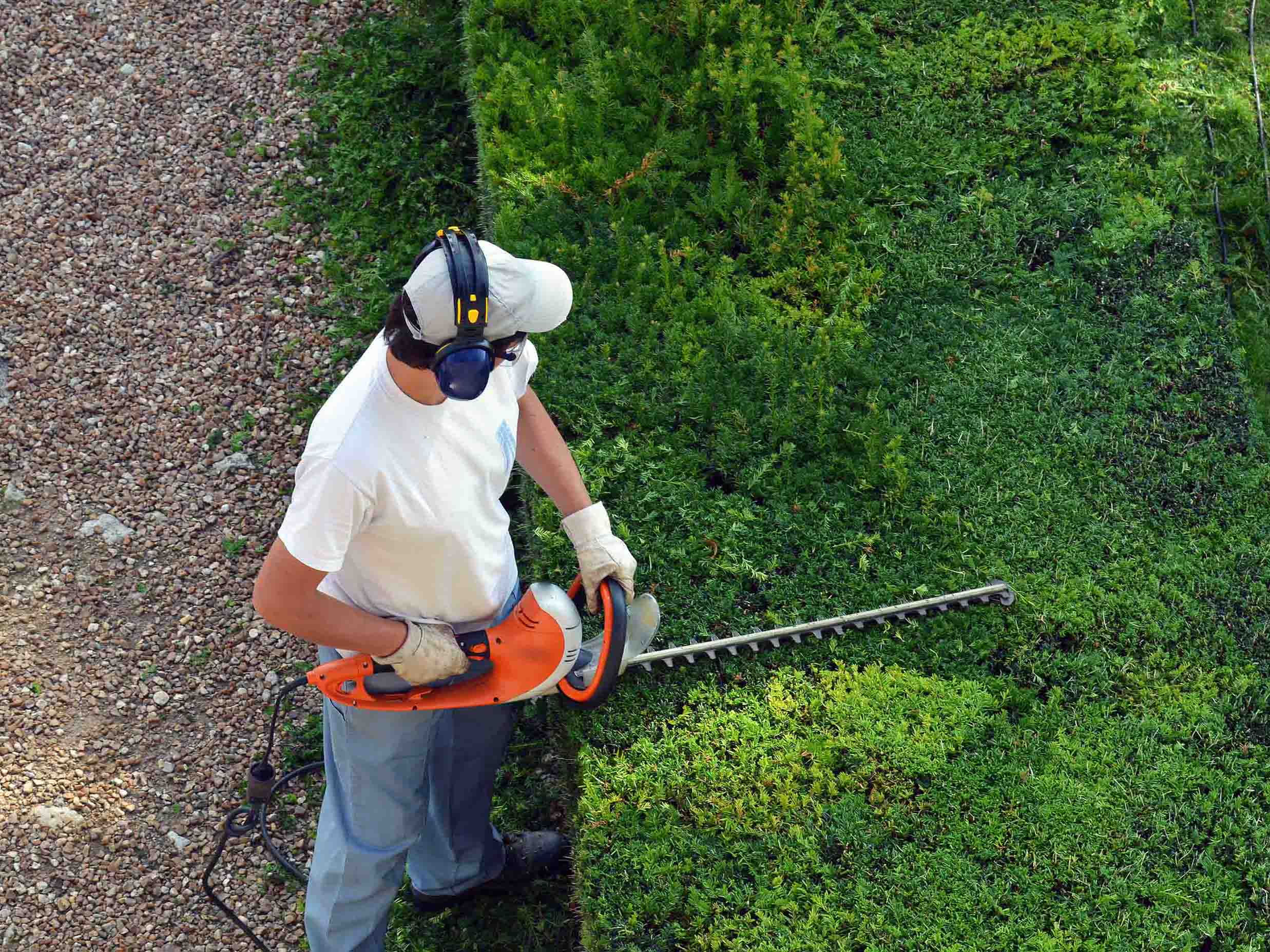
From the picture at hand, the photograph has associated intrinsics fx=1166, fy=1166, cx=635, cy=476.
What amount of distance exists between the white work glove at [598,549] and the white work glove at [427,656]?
59 centimetres

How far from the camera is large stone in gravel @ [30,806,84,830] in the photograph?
4.59 m

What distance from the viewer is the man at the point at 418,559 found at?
9.38 feet

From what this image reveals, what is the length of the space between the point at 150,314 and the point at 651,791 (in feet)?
A: 12.6

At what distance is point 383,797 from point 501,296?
1621mm

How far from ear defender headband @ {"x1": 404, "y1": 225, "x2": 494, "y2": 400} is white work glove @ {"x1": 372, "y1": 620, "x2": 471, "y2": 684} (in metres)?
→ 0.76

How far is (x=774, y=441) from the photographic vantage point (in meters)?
4.89

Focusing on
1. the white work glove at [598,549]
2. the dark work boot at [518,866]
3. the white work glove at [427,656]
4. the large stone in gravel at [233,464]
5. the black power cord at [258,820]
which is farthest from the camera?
the large stone in gravel at [233,464]

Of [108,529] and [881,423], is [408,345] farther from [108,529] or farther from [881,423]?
[108,529]

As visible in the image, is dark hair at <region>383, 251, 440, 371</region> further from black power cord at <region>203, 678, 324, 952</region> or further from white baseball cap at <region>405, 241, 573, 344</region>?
black power cord at <region>203, 678, 324, 952</region>

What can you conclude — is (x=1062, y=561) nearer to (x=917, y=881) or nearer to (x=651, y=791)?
(x=917, y=881)

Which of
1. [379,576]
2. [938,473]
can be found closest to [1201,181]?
[938,473]

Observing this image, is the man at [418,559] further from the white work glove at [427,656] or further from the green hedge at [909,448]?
the green hedge at [909,448]

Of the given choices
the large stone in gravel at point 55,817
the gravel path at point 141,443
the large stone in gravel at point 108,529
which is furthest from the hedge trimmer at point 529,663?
the large stone in gravel at point 108,529

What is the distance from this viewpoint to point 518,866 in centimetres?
428
